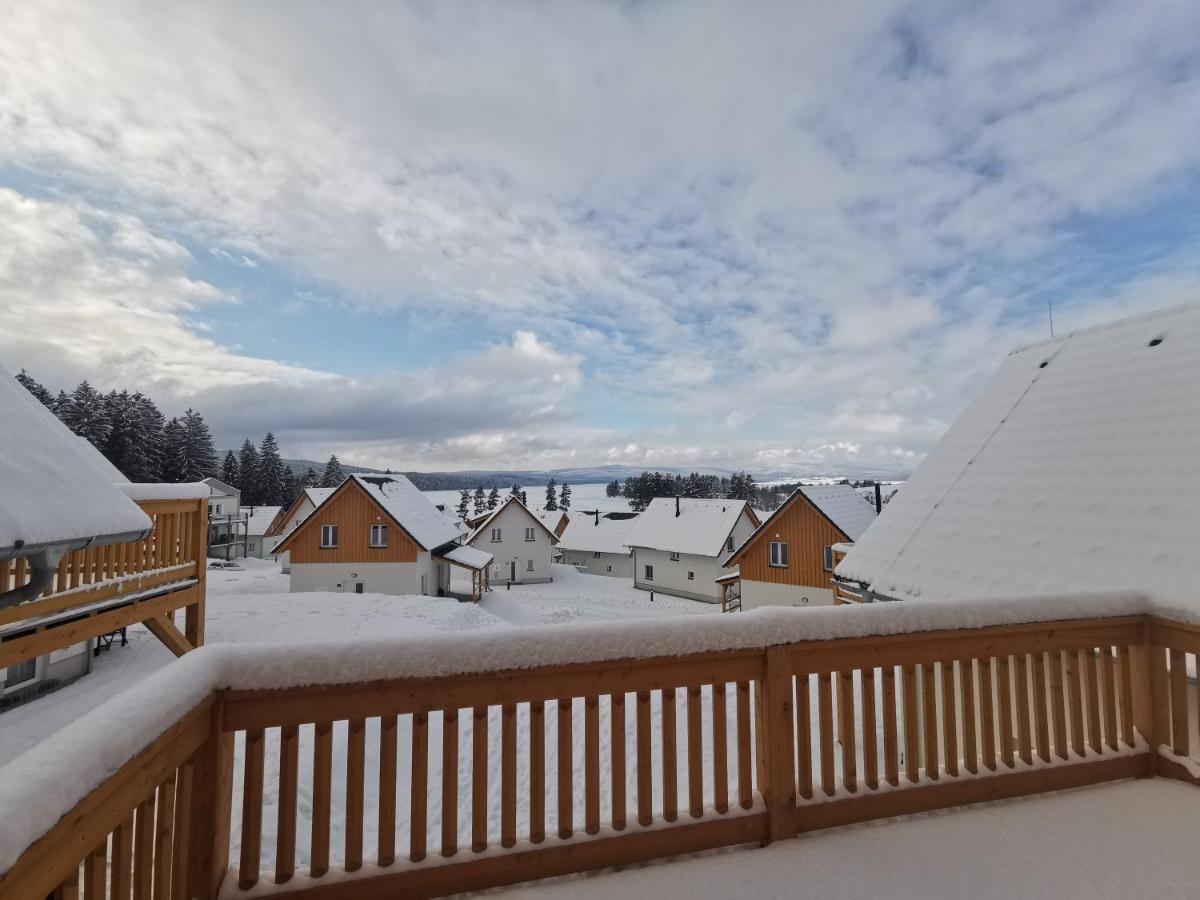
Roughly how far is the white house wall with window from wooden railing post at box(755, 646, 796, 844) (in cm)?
3359

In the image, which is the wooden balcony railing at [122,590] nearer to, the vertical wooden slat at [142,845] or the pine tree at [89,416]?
the vertical wooden slat at [142,845]

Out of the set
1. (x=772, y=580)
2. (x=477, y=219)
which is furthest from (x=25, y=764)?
(x=772, y=580)

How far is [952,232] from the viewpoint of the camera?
388 inches

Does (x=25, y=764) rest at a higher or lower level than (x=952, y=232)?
lower

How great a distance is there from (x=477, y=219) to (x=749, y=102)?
5.48m

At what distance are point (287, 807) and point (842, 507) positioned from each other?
2264cm

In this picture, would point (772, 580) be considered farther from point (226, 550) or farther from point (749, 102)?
point (226, 550)

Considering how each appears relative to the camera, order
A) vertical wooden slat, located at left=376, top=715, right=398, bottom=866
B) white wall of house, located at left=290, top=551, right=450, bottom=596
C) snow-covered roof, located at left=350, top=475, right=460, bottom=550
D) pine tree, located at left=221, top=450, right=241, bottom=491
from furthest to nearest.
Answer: pine tree, located at left=221, top=450, right=241, bottom=491, snow-covered roof, located at left=350, top=475, right=460, bottom=550, white wall of house, located at left=290, top=551, right=450, bottom=596, vertical wooden slat, located at left=376, top=715, right=398, bottom=866

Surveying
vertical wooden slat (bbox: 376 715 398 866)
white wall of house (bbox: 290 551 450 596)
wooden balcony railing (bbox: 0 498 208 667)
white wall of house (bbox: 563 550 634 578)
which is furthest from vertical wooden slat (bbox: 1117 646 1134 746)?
white wall of house (bbox: 563 550 634 578)

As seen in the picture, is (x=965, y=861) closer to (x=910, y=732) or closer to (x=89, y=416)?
(x=910, y=732)

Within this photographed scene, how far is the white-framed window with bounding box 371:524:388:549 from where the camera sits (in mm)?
22953

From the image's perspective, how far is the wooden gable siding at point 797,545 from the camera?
20641mm

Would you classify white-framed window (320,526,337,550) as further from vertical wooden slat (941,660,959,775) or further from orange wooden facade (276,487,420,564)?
vertical wooden slat (941,660,959,775)

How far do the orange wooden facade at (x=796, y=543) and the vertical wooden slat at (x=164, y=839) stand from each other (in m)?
21.3
